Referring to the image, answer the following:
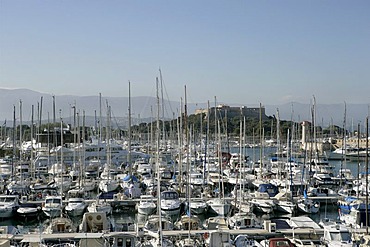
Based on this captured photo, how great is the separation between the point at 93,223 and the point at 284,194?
17107mm

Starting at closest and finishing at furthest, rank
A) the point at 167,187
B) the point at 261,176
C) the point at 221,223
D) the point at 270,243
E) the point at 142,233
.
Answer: the point at 270,243 → the point at 142,233 → the point at 221,223 → the point at 167,187 → the point at 261,176

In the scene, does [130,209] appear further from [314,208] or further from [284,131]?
[284,131]

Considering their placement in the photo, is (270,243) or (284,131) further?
(284,131)

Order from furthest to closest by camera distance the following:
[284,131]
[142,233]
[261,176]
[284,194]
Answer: [284,131], [261,176], [284,194], [142,233]

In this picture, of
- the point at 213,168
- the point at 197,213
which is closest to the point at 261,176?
the point at 213,168

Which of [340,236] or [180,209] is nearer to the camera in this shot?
[340,236]

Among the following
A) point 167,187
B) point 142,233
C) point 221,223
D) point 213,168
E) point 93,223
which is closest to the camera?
point 142,233

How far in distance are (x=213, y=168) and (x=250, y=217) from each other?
85.5 ft

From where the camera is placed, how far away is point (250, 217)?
2892 centimetres

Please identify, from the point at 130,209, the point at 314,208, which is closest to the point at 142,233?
the point at 130,209

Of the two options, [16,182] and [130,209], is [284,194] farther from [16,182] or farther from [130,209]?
[16,182]

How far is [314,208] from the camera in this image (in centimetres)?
3594

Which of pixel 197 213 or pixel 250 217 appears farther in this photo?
pixel 197 213

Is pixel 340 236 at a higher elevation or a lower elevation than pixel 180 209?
higher
